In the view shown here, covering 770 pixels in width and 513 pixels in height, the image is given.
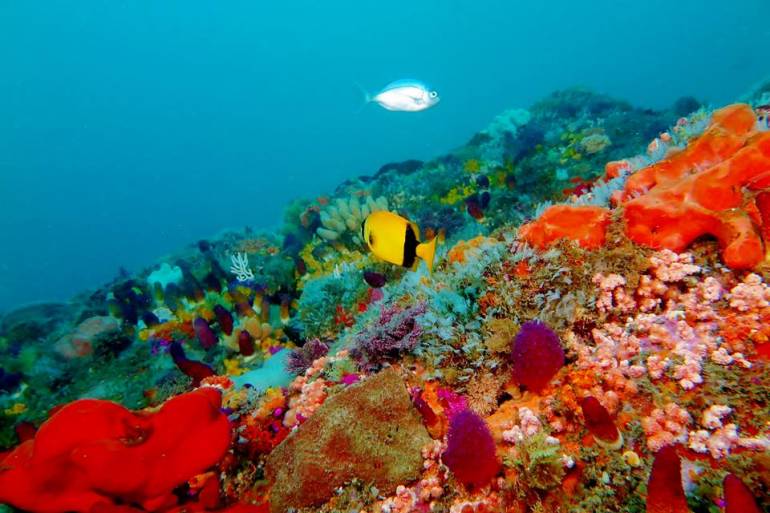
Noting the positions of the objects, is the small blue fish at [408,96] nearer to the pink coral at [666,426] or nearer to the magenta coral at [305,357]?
the magenta coral at [305,357]

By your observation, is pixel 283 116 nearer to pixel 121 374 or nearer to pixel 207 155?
pixel 207 155

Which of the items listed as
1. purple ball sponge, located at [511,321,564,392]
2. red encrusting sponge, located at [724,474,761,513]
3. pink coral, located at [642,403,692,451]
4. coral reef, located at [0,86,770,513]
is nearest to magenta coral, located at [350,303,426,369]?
coral reef, located at [0,86,770,513]

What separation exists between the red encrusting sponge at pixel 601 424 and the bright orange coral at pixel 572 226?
1.62 m

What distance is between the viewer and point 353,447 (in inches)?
111

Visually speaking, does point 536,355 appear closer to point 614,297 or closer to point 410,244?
point 614,297

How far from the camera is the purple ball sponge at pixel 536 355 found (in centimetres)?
271

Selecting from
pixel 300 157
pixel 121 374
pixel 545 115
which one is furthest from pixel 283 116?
pixel 121 374

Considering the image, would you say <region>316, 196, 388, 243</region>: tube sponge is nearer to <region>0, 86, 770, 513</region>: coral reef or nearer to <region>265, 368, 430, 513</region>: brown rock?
<region>0, 86, 770, 513</region>: coral reef

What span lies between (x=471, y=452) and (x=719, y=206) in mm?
2673

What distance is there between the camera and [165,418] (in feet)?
8.95

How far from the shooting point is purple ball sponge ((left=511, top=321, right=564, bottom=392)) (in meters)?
2.71

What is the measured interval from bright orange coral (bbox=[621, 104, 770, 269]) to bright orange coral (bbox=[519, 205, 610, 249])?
225 millimetres

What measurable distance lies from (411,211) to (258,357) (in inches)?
268

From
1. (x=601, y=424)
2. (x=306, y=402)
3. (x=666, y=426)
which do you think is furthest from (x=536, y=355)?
(x=306, y=402)
